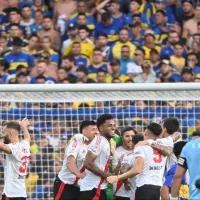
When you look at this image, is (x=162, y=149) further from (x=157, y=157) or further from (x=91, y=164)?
(x=91, y=164)

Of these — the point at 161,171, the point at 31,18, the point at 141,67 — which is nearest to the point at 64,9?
the point at 31,18

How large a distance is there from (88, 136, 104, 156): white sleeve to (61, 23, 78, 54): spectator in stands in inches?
247

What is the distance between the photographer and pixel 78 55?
21.5 metres

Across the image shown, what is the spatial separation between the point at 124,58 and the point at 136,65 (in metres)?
0.31

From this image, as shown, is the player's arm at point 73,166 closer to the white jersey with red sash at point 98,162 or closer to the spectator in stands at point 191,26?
the white jersey with red sash at point 98,162

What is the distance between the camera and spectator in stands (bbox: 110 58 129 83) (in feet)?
68.0

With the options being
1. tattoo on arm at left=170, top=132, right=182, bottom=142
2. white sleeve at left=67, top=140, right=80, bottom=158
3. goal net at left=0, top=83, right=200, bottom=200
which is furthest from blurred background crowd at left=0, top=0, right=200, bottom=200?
tattoo on arm at left=170, top=132, right=182, bottom=142

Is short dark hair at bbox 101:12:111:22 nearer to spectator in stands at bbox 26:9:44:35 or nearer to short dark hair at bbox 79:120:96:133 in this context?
spectator in stands at bbox 26:9:44:35

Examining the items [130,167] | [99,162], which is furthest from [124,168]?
[99,162]

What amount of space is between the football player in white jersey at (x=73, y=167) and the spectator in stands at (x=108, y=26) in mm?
5540

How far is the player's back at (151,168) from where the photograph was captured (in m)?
15.3

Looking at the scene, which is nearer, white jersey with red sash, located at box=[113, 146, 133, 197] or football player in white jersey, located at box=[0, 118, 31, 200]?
football player in white jersey, located at box=[0, 118, 31, 200]

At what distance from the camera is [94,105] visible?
17.9 m

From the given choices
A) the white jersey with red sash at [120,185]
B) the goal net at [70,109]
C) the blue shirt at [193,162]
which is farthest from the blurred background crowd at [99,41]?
the blue shirt at [193,162]
